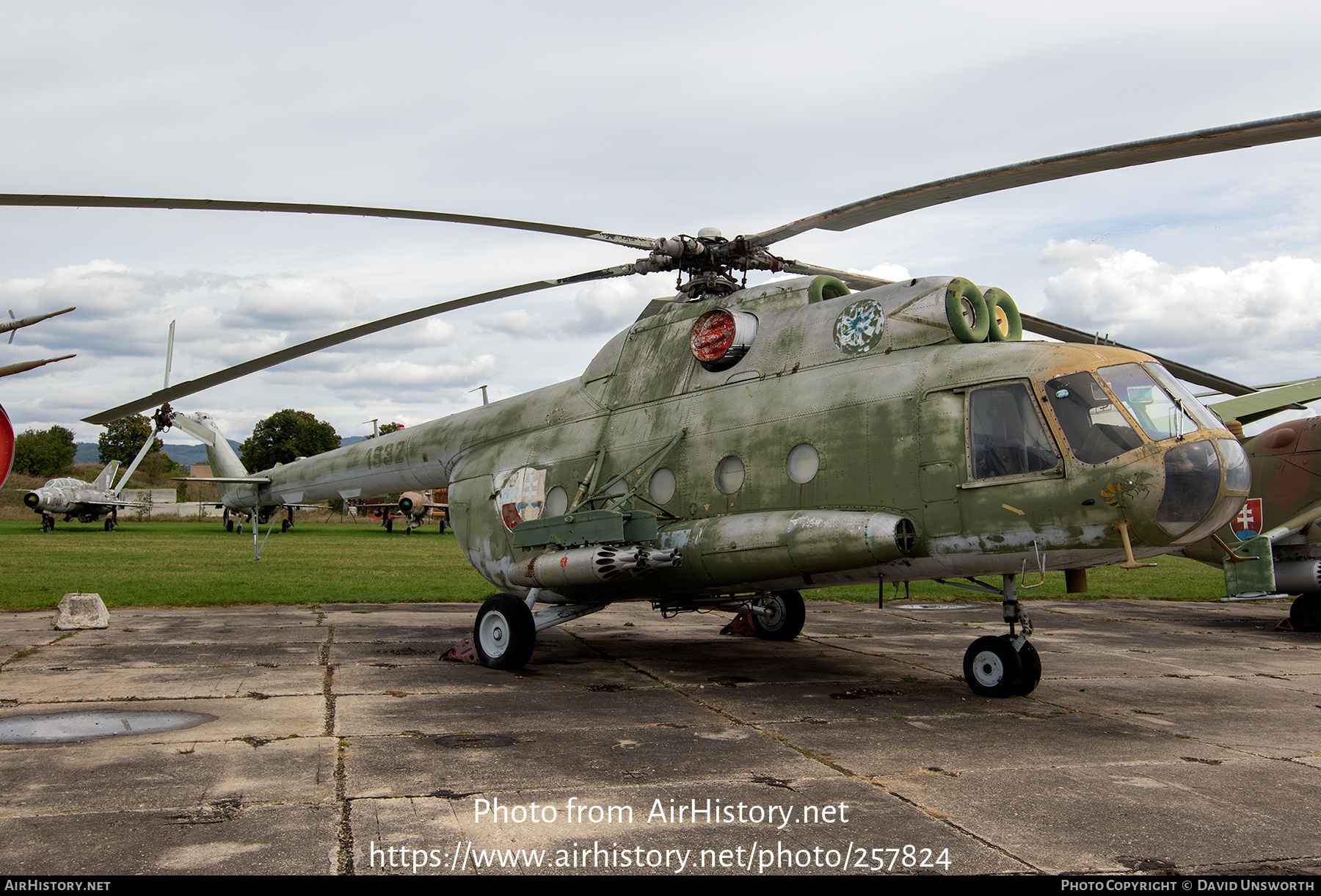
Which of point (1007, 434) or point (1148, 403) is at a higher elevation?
point (1148, 403)

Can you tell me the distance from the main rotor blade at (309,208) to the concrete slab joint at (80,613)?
297 inches

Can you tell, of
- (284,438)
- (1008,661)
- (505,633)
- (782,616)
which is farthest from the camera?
(284,438)

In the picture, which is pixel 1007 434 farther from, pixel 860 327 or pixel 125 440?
pixel 125 440

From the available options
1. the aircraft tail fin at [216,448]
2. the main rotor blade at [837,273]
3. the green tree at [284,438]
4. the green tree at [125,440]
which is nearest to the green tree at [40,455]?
the green tree at [125,440]

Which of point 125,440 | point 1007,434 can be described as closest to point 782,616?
point 1007,434

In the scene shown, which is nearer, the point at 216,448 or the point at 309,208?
the point at 309,208

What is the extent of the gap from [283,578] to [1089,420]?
728 inches

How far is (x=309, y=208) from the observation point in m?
8.22

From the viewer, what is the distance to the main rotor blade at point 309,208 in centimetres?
720

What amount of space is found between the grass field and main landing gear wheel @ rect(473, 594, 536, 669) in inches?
202

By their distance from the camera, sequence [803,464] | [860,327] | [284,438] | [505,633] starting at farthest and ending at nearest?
1. [284,438]
2. [505,633]
3. [860,327]
4. [803,464]

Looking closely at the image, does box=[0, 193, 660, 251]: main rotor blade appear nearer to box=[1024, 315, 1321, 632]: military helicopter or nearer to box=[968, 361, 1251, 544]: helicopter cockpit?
box=[968, 361, 1251, 544]: helicopter cockpit

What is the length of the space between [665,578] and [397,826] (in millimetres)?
4559

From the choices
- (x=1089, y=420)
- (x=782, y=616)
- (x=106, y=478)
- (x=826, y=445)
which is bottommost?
(x=782, y=616)
